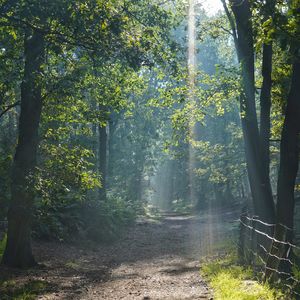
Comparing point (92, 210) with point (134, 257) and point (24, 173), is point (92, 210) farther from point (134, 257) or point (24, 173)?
point (24, 173)

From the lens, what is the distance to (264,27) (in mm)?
5883

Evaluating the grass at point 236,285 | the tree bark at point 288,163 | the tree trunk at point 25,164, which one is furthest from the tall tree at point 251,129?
the tree trunk at point 25,164

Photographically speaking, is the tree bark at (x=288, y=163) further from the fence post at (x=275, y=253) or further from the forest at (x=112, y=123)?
the fence post at (x=275, y=253)

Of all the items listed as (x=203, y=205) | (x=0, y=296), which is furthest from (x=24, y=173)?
(x=203, y=205)

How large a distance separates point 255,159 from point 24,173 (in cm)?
714

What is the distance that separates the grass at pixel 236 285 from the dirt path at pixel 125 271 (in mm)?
304

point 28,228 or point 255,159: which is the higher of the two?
point 255,159

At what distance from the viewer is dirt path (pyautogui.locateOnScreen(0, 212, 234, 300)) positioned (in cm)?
973

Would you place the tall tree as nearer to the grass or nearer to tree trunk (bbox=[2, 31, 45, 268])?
the grass

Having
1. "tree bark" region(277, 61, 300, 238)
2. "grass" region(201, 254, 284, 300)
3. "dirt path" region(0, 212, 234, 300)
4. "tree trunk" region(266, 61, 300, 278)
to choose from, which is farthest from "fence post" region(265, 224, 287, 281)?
"dirt path" region(0, 212, 234, 300)

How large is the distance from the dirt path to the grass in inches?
12.0

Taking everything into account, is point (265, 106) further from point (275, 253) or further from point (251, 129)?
point (275, 253)

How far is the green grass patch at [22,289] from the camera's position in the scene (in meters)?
8.77

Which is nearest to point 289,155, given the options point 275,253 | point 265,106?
point 275,253
